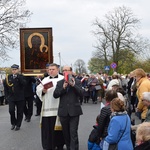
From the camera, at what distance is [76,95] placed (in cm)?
662

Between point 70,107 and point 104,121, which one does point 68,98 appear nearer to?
point 70,107

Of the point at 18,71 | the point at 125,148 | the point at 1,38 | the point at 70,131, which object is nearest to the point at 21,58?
the point at 18,71

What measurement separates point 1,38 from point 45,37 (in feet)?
82.7

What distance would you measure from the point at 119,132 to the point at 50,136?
2621mm

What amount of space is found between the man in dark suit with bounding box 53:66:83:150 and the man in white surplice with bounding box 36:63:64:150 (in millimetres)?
470

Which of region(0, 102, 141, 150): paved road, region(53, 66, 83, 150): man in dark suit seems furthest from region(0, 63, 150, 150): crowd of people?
region(0, 102, 141, 150): paved road

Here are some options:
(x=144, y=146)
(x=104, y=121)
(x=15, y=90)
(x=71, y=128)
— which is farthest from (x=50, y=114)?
(x=144, y=146)

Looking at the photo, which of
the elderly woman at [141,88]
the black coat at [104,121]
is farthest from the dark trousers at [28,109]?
the black coat at [104,121]

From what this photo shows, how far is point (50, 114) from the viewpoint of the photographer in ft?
23.1

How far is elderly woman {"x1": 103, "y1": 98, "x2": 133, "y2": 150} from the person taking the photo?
4.87m

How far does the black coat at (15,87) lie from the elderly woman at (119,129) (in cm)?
521

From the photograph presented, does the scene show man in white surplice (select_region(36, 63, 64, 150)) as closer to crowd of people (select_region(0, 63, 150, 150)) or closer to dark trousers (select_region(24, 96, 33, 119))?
crowd of people (select_region(0, 63, 150, 150))

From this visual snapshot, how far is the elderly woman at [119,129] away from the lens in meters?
4.87

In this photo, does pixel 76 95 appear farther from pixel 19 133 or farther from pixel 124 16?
pixel 124 16
